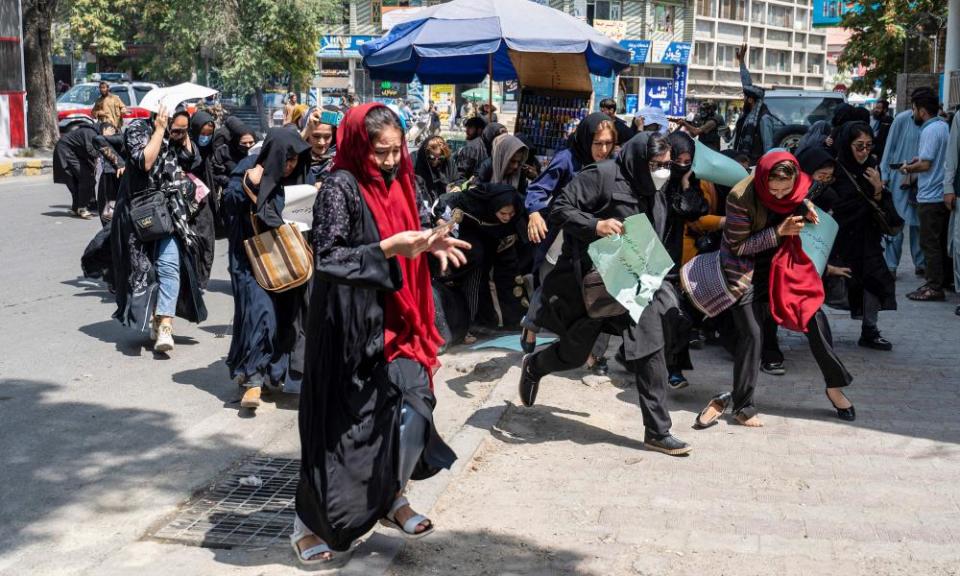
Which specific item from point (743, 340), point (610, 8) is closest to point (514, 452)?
point (743, 340)

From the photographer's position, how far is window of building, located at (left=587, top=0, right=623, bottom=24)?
65.3 metres

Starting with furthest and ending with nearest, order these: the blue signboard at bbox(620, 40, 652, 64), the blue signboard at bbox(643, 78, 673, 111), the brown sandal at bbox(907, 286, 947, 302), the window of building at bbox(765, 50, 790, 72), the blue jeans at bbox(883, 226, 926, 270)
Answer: the window of building at bbox(765, 50, 790, 72)
the blue signboard at bbox(620, 40, 652, 64)
the blue signboard at bbox(643, 78, 673, 111)
the blue jeans at bbox(883, 226, 926, 270)
the brown sandal at bbox(907, 286, 947, 302)

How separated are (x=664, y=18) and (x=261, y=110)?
36756 mm

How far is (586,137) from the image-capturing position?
21.4ft

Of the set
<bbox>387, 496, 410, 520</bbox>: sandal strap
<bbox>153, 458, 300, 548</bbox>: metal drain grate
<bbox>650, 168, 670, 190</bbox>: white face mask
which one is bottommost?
<bbox>153, 458, 300, 548</bbox>: metal drain grate

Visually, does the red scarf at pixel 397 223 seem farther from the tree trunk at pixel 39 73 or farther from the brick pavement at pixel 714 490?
the tree trunk at pixel 39 73

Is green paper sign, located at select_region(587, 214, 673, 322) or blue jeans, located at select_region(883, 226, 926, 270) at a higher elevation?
green paper sign, located at select_region(587, 214, 673, 322)

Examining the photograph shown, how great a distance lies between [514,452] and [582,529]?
1166 millimetres

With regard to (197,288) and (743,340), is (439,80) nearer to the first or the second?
(197,288)

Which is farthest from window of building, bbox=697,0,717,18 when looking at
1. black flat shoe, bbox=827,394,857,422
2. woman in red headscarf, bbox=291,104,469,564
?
woman in red headscarf, bbox=291,104,469,564

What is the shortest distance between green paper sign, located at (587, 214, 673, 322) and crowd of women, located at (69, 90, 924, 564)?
10 cm

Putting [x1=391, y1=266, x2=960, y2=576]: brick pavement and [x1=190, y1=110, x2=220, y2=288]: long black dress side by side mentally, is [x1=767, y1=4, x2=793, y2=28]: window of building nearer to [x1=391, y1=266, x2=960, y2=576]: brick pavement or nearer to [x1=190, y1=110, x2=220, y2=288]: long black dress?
[x1=190, y1=110, x2=220, y2=288]: long black dress

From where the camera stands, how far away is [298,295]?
652cm

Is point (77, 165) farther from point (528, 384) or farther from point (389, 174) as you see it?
point (389, 174)
